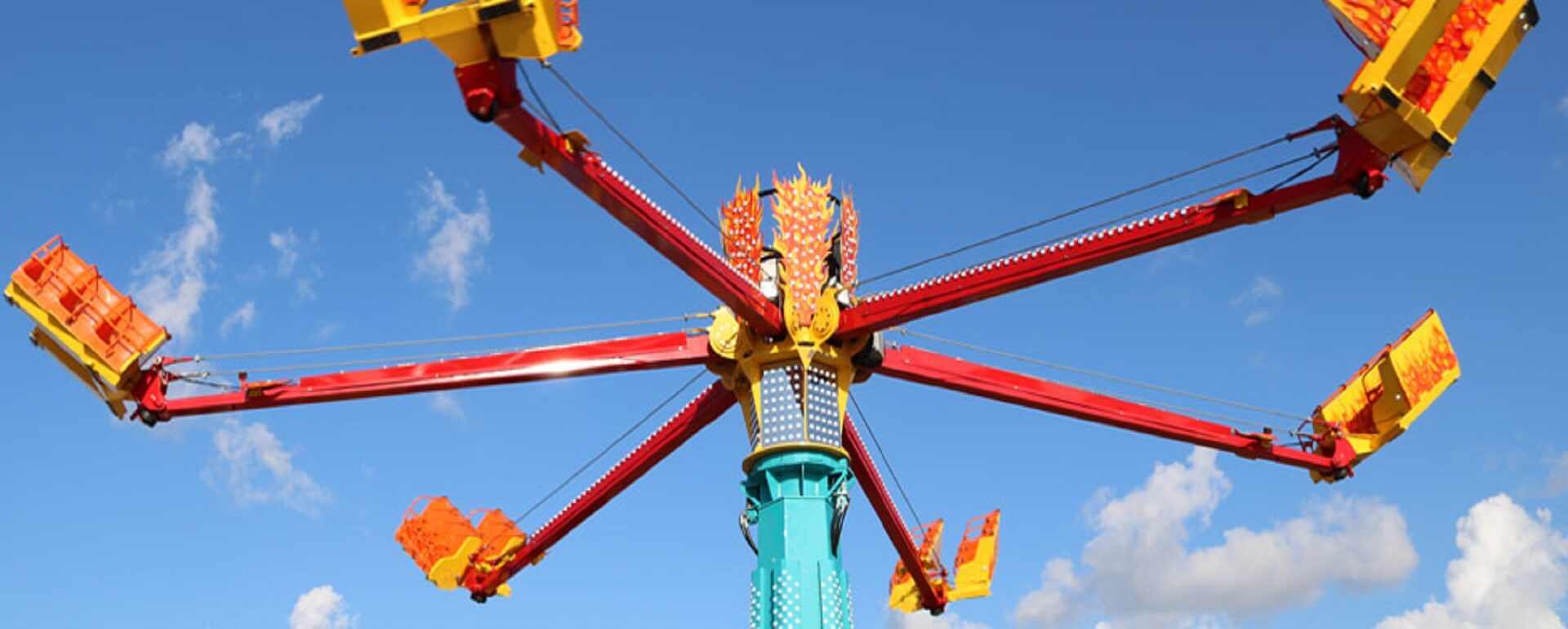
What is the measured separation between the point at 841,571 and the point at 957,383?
3389mm

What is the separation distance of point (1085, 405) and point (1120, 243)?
Result: 169 inches

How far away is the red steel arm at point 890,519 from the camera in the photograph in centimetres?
2041

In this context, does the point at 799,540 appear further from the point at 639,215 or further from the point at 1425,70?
the point at 1425,70

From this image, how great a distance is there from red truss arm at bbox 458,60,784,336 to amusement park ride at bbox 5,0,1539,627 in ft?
0.07

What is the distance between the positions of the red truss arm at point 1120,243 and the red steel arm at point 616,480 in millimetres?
2758

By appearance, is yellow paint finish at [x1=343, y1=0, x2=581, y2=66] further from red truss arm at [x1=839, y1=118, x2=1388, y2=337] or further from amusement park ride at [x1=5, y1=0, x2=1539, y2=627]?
red truss arm at [x1=839, y1=118, x2=1388, y2=337]

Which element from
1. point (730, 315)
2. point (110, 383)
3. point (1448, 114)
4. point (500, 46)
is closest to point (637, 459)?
point (730, 315)

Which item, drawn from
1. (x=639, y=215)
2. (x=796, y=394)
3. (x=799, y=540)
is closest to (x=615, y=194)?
(x=639, y=215)

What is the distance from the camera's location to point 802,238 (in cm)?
1855

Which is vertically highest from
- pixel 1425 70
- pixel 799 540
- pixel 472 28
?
pixel 1425 70

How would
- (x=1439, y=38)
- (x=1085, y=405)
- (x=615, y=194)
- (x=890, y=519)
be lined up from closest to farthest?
1. (x=1439, y=38)
2. (x=615, y=194)
3. (x=1085, y=405)
4. (x=890, y=519)

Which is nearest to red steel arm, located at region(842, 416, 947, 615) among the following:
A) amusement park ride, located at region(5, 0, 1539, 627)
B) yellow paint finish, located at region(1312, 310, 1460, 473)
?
amusement park ride, located at region(5, 0, 1539, 627)

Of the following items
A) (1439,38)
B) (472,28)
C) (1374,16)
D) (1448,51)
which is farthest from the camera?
(1448,51)

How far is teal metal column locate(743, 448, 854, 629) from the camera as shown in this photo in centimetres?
1659
